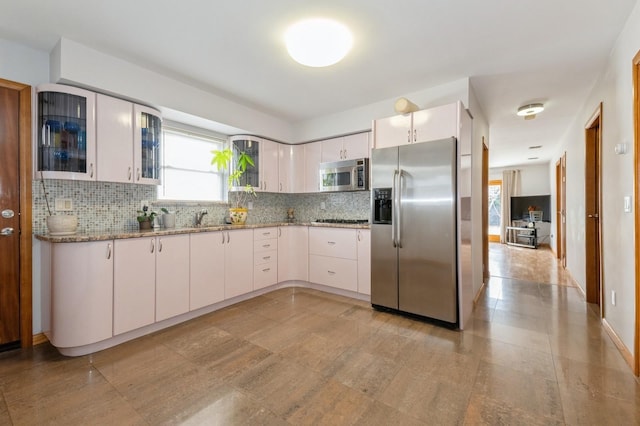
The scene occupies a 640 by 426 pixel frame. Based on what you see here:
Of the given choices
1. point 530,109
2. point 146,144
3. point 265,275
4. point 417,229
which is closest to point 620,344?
point 417,229

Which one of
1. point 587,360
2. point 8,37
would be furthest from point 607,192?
point 8,37

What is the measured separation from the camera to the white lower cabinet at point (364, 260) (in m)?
3.38

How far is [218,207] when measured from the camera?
12.4 feet

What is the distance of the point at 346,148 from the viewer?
3.95 m

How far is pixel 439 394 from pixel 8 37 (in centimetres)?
408

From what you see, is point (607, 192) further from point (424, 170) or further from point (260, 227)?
point (260, 227)

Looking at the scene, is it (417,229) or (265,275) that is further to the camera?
(265,275)

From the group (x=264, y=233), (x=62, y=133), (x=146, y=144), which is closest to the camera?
(x=62, y=133)

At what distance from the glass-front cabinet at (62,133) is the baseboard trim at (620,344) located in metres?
4.39

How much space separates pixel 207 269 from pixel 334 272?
1562 mm

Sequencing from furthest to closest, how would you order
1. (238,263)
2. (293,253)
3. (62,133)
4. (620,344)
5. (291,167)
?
(291,167)
(293,253)
(238,263)
(62,133)
(620,344)

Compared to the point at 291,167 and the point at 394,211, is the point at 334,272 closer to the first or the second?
the point at 394,211

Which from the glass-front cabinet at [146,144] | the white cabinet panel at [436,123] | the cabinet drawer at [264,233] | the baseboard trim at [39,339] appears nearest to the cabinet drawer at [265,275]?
the cabinet drawer at [264,233]

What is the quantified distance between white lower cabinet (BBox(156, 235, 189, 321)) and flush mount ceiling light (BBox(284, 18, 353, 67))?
2.00m
